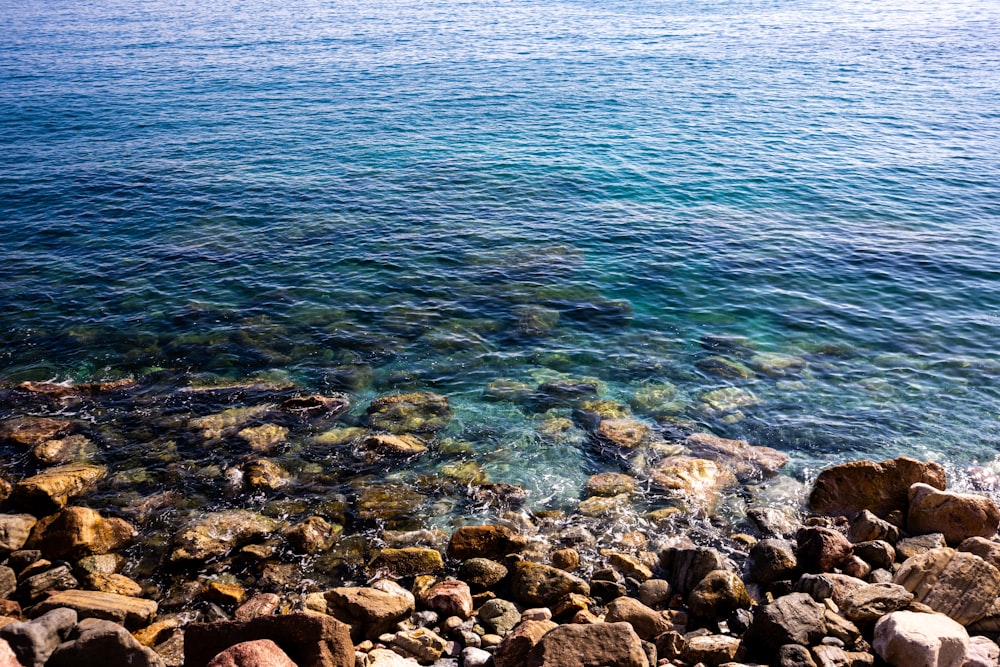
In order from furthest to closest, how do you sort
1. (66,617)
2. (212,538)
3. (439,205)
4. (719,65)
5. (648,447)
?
(719,65)
(439,205)
(648,447)
(212,538)
(66,617)

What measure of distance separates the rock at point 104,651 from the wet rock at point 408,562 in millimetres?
5045

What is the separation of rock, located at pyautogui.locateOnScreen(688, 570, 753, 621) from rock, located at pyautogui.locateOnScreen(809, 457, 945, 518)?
4629 mm

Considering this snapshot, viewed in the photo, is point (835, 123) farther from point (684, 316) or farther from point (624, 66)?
point (684, 316)

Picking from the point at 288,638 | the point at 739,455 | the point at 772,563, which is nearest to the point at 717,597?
the point at 772,563

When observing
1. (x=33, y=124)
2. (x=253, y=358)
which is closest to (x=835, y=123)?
Result: (x=253, y=358)

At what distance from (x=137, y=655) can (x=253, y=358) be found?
13796mm

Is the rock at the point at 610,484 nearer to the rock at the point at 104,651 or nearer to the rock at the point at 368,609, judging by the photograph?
the rock at the point at 368,609

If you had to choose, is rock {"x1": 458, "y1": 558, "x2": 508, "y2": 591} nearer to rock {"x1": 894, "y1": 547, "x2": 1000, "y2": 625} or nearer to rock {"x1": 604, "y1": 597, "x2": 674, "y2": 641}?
rock {"x1": 604, "y1": 597, "x2": 674, "y2": 641}

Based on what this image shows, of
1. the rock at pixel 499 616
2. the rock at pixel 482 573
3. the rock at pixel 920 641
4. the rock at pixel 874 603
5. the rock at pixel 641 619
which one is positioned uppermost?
the rock at pixel 920 641

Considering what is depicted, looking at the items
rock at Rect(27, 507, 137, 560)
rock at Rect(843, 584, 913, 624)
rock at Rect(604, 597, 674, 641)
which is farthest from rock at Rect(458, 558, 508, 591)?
rock at Rect(27, 507, 137, 560)

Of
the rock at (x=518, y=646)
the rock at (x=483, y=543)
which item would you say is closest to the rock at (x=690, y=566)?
the rock at (x=483, y=543)

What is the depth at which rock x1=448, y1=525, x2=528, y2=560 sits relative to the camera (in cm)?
1497

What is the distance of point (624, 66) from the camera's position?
2598 inches

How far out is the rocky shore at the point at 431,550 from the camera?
445 inches
